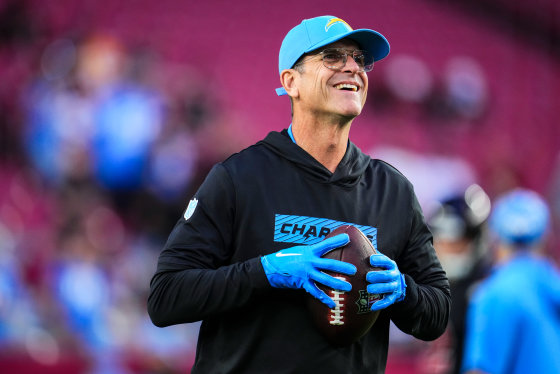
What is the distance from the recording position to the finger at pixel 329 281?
84.3 inches

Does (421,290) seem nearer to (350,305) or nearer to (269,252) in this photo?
(350,305)

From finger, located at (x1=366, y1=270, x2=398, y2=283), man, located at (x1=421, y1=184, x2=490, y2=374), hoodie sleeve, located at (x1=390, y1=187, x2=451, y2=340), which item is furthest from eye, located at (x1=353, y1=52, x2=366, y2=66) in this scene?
man, located at (x1=421, y1=184, x2=490, y2=374)

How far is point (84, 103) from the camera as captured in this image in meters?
7.07

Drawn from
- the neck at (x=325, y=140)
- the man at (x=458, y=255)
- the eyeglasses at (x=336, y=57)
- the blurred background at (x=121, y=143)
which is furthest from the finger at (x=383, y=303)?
the blurred background at (x=121, y=143)

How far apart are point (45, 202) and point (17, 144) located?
0.56 metres

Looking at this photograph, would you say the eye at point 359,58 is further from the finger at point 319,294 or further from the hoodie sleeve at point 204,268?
the finger at point 319,294

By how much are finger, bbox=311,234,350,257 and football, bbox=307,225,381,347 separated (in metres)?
0.04

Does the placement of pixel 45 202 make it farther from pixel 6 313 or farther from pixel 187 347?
pixel 187 347

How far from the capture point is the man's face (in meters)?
2.43

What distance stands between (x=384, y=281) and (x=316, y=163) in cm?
45

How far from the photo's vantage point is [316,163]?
2.45 metres

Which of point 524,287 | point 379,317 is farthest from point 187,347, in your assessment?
point 379,317

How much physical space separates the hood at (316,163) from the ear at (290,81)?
0.45ft

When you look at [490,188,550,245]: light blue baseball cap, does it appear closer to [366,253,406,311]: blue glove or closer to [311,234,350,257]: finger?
[366,253,406,311]: blue glove
